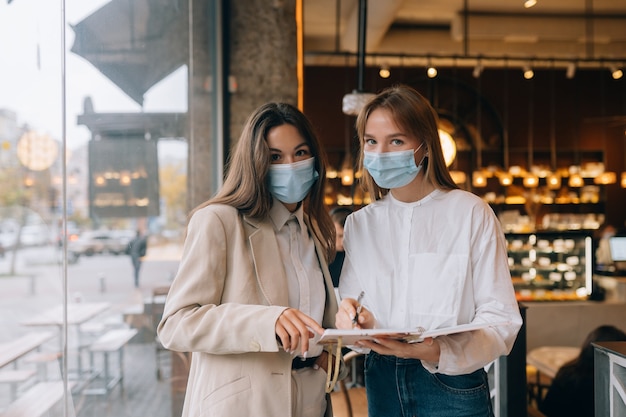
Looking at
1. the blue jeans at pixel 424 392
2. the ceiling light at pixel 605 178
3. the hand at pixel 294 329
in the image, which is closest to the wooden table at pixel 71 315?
the hand at pixel 294 329

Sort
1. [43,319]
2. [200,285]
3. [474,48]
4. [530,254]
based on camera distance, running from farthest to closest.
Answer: [474,48] → [530,254] → [43,319] → [200,285]

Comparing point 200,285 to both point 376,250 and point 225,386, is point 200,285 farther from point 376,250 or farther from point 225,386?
point 376,250

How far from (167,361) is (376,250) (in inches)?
69.6

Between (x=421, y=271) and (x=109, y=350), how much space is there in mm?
1267

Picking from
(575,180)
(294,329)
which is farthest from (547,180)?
(294,329)

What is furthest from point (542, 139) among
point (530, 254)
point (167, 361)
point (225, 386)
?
point (225, 386)

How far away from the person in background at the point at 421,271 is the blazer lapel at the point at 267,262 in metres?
0.17

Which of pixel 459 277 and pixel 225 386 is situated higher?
pixel 459 277

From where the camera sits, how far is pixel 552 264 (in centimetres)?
679

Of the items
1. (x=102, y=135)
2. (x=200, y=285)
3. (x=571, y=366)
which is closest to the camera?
(x=200, y=285)

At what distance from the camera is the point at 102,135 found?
2.15m

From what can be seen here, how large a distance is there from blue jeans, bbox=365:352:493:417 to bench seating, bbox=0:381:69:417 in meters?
0.91

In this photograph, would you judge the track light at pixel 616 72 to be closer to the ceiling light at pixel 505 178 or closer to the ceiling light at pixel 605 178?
the ceiling light at pixel 605 178

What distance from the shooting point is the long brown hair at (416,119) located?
5.39 feet
